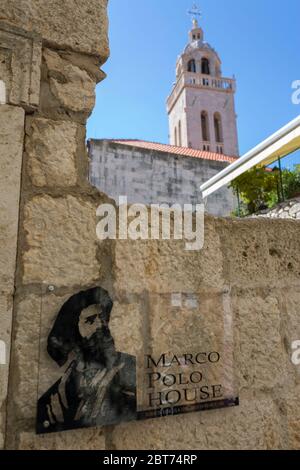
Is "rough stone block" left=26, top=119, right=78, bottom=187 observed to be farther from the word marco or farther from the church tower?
the church tower

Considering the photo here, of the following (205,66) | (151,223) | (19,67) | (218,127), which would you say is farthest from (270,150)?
(205,66)

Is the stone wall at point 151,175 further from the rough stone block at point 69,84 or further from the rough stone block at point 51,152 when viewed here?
the rough stone block at point 51,152

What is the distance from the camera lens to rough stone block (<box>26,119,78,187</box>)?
1.28 m

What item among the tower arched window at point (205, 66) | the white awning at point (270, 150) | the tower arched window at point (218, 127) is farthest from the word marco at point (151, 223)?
the tower arched window at point (205, 66)

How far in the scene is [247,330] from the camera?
1.48 metres

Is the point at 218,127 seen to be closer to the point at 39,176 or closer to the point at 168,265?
the point at 168,265

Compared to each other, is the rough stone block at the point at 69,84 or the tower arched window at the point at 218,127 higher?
the tower arched window at the point at 218,127

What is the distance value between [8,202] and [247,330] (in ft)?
3.47

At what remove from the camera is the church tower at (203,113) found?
104 ft

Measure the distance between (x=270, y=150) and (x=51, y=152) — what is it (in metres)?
7.28

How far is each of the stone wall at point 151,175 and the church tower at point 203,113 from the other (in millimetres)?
19495

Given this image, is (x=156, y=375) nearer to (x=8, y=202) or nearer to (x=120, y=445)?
(x=120, y=445)

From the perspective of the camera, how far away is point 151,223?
1395 mm
